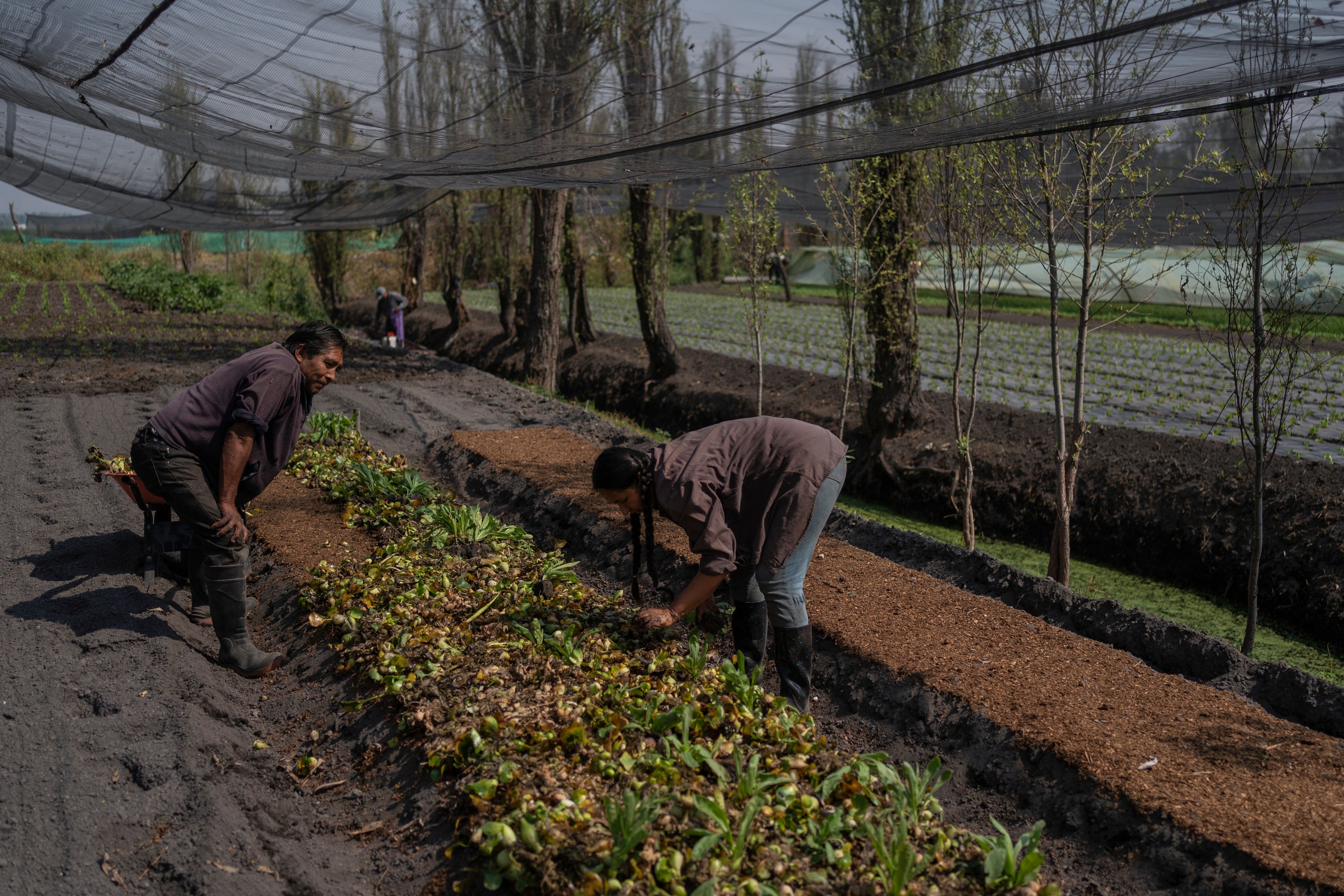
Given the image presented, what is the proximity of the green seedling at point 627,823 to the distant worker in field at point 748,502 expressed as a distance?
80cm

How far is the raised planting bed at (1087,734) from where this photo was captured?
300cm

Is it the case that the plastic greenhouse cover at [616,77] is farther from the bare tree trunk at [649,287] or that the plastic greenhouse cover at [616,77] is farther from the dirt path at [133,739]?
the bare tree trunk at [649,287]

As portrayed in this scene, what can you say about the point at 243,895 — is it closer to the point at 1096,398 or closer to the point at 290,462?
the point at 290,462

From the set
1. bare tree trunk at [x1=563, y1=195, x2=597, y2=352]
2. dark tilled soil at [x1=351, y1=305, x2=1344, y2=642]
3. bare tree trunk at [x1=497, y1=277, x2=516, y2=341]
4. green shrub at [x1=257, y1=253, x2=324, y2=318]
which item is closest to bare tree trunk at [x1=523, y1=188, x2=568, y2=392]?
bare tree trunk at [x1=563, y1=195, x2=597, y2=352]

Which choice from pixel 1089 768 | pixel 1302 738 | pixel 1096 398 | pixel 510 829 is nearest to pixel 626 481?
pixel 510 829

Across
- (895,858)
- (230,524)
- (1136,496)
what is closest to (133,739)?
(230,524)

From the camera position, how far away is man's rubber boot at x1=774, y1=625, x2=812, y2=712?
3.80m

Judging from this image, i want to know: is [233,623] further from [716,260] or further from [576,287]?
[716,260]

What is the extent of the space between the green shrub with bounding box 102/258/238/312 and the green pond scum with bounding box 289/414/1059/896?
1842 cm

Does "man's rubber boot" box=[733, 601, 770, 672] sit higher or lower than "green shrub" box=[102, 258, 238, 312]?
lower

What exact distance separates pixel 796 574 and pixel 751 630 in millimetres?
482

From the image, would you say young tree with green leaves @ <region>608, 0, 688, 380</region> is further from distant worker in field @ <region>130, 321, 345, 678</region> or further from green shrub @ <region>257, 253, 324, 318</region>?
green shrub @ <region>257, 253, 324, 318</region>

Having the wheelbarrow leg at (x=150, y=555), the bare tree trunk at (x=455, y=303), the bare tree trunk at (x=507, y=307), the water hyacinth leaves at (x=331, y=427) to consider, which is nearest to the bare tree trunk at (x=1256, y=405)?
the wheelbarrow leg at (x=150, y=555)

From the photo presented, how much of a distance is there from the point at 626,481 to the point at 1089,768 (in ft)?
6.66
